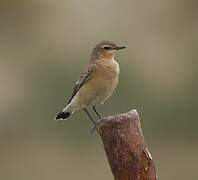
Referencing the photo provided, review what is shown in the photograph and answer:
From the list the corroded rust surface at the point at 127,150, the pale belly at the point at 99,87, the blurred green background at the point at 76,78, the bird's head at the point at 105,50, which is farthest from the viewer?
the blurred green background at the point at 76,78

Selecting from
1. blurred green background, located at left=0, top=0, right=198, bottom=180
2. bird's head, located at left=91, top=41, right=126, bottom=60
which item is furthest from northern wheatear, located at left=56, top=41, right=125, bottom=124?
blurred green background, located at left=0, top=0, right=198, bottom=180

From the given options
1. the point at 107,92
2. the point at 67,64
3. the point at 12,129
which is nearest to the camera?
the point at 107,92

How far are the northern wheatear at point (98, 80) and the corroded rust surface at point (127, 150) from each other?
3.88 meters

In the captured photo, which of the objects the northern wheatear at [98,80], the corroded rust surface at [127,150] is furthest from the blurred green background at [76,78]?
the corroded rust surface at [127,150]

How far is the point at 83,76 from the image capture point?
30.0 feet

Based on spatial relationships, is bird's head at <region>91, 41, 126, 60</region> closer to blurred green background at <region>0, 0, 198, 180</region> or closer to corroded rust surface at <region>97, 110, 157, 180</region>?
corroded rust surface at <region>97, 110, 157, 180</region>

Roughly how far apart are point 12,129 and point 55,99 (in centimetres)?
90

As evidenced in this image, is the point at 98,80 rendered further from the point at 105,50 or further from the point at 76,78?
the point at 76,78

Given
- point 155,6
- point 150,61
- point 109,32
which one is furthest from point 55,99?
point 155,6

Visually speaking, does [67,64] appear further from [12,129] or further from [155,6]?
[155,6]

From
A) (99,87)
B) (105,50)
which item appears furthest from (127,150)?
(105,50)

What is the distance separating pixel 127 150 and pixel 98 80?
13.8 ft

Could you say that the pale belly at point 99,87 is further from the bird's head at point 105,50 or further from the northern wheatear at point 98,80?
the bird's head at point 105,50

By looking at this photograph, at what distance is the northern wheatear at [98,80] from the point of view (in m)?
8.86
